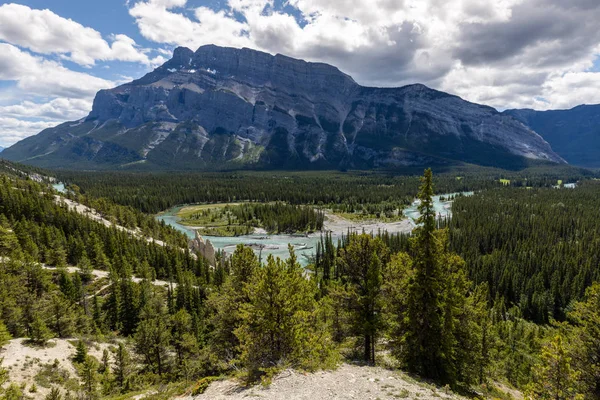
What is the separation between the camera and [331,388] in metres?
20.4

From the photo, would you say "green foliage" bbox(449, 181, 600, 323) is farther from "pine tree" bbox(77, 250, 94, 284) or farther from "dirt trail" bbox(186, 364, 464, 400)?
"pine tree" bbox(77, 250, 94, 284)

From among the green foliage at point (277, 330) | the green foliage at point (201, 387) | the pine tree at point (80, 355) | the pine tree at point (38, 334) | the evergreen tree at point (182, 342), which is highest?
the green foliage at point (277, 330)

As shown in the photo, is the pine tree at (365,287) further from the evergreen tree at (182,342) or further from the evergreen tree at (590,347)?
the evergreen tree at (182,342)

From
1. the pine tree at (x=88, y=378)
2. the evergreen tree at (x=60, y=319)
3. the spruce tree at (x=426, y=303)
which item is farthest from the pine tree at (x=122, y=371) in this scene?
the spruce tree at (x=426, y=303)

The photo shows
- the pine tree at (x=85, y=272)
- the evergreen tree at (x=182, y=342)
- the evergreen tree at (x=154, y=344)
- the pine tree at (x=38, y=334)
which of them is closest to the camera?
the pine tree at (x=38, y=334)

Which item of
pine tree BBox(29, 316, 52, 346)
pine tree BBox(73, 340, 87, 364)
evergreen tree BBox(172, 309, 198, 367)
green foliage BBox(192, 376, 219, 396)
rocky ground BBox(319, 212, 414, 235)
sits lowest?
rocky ground BBox(319, 212, 414, 235)

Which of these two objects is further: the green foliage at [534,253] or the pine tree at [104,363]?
the green foliage at [534,253]

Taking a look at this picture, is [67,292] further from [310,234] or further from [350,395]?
[310,234]

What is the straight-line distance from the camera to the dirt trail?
1919 centimetres

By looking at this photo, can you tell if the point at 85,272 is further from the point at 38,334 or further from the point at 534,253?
the point at 534,253

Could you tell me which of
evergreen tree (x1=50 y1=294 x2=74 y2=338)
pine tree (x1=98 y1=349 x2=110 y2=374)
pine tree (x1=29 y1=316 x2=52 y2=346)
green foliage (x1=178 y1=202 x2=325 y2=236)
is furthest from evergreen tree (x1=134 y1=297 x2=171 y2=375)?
green foliage (x1=178 y1=202 x2=325 y2=236)

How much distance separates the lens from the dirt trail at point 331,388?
1919 cm

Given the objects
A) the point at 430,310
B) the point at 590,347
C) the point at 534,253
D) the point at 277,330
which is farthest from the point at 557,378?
the point at 534,253

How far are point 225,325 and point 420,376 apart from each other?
61.0 feet
